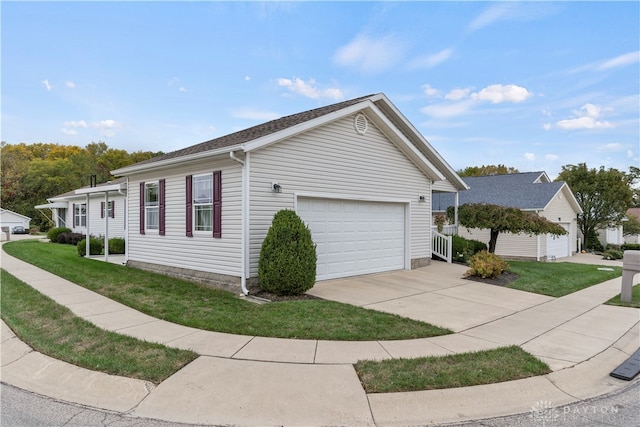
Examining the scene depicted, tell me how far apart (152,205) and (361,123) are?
685cm

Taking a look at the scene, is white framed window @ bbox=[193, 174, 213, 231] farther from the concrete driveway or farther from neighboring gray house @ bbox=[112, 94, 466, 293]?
the concrete driveway

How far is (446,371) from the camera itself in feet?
13.8

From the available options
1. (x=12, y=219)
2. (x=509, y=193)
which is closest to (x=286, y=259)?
(x=509, y=193)

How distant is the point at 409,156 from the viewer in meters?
12.4

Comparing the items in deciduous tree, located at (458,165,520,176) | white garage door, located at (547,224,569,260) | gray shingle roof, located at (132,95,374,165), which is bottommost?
white garage door, located at (547,224,569,260)

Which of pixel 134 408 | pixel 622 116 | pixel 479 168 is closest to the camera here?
pixel 134 408

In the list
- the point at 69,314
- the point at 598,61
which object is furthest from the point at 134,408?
the point at 598,61

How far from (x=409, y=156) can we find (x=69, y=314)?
1029 cm

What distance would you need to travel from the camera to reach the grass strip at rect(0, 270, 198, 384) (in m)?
4.25

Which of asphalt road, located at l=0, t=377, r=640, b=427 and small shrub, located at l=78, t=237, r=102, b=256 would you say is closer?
asphalt road, located at l=0, t=377, r=640, b=427

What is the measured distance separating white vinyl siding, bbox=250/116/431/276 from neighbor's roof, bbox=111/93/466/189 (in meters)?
0.33

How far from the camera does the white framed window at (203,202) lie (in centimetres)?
914

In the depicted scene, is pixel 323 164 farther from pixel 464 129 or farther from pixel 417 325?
pixel 464 129

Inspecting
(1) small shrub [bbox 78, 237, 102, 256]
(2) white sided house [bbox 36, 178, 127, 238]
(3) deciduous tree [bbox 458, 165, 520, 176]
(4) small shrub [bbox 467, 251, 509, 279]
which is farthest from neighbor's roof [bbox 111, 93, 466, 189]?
(3) deciduous tree [bbox 458, 165, 520, 176]
